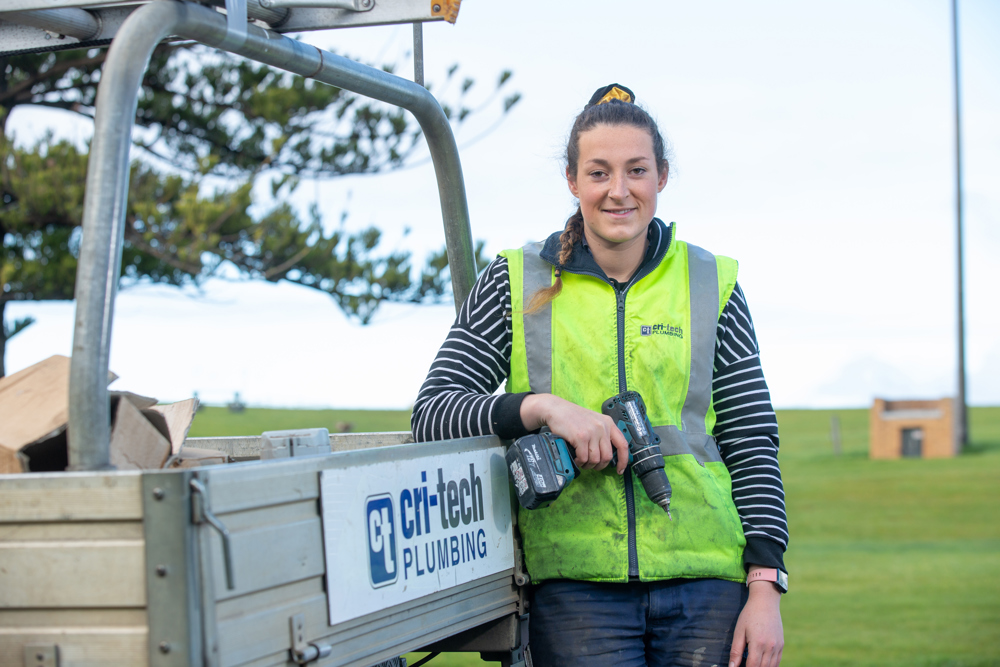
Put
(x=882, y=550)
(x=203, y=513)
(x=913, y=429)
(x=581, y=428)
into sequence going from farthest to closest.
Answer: (x=913, y=429) → (x=882, y=550) → (x=581, y=428) → (x=203, y=513)

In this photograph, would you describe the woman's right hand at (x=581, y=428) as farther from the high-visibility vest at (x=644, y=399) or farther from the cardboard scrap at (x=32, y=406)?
the cardboard scrap at (x=32, y=406)

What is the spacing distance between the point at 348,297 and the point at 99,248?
7972 mm

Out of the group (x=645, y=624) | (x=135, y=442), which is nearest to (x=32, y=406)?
(x=135, y=442)

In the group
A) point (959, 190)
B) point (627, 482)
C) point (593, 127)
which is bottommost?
point (627, 482)

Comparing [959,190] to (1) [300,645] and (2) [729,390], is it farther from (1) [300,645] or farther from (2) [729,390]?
(1) [300,645]

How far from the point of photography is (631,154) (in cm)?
235

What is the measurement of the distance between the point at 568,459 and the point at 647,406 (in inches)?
11.0

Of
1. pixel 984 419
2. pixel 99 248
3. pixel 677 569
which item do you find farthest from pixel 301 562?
pixel 984 419

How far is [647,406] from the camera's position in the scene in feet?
7.48

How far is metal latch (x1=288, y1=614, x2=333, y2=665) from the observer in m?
1.61

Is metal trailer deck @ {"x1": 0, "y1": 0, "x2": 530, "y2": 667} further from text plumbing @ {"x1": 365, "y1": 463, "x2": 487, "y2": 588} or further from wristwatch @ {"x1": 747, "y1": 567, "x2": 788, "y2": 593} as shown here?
wristwatch @ {"x1": 747, "y1": 567, "x2": 788, "y2": 593}

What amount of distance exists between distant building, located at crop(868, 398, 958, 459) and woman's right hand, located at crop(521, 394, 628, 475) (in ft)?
74.0

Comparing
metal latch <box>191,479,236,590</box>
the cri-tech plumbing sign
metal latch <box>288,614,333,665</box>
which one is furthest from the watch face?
metal latch <box>191,479,236,590</box>

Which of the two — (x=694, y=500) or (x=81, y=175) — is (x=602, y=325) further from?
(x=81, y=175)
